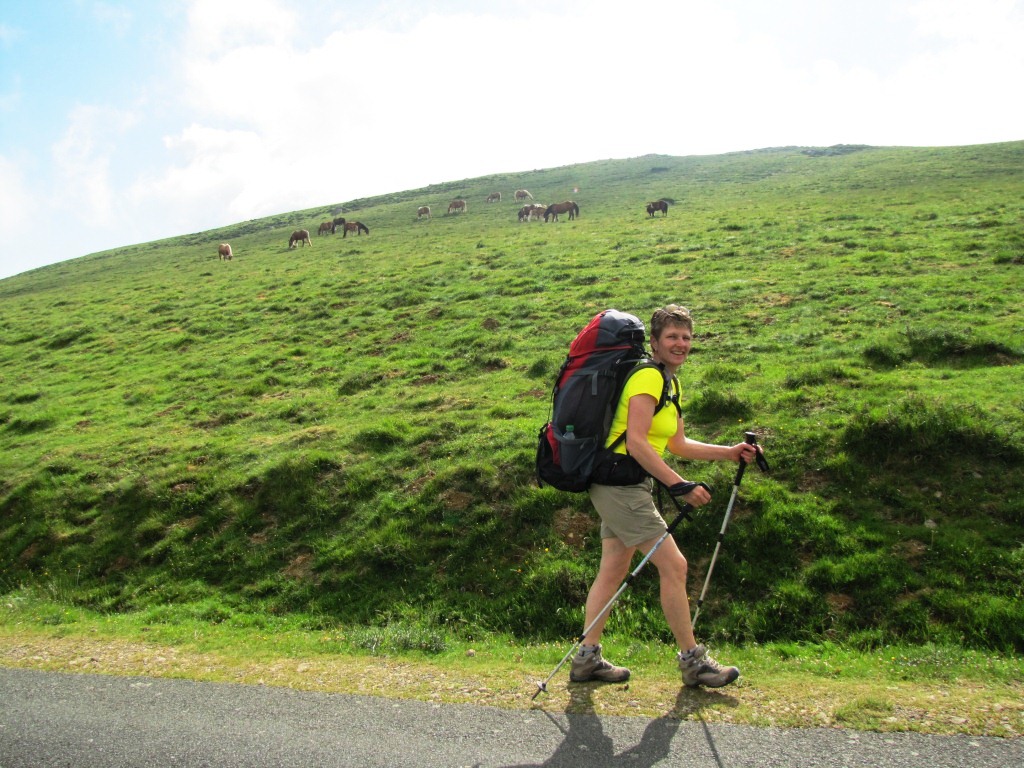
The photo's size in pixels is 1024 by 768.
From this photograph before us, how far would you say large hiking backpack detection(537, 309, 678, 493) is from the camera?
5367 millimetres

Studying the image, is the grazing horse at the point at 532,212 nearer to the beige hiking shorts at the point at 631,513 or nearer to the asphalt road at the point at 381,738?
the beige hiking shorts at the point at 631,513

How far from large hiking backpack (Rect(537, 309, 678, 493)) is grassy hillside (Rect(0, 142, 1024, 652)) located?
3258mm

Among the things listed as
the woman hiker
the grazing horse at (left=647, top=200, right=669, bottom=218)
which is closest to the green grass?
the woman hiker

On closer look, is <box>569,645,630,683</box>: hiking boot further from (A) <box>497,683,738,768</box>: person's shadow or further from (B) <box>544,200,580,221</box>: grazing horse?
(B) <box>544,200,580,221</box>: grazing horse

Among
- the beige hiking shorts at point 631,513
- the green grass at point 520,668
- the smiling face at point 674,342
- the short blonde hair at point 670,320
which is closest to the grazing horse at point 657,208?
the green grass at point 520,668

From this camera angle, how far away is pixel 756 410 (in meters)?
11.3

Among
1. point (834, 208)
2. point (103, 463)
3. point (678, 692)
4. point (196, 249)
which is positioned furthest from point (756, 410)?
point (196, 249)

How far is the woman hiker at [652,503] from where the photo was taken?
5184 mm

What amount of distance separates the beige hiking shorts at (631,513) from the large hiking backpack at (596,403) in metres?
0.13

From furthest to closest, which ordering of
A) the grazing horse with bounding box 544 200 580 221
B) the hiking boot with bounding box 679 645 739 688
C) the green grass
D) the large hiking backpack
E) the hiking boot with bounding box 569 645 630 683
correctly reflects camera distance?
the grazing horse with bounding box 544 200 580 221 < the hiking boot with bounding box 569 645 630 683 < the hiking boot with bounding box 679 645 739 688 < the large hiking backpack < the green grass

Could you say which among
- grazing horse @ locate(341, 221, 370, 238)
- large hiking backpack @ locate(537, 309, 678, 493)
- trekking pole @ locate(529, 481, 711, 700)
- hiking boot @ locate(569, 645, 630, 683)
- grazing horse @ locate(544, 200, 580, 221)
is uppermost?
grazing horse @ locate(341, 221, 370, 238)

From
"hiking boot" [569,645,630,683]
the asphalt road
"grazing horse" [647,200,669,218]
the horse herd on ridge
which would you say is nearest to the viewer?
the asphalt road

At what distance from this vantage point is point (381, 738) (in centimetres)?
520

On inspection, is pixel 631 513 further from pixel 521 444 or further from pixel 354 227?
pixel 354 227
